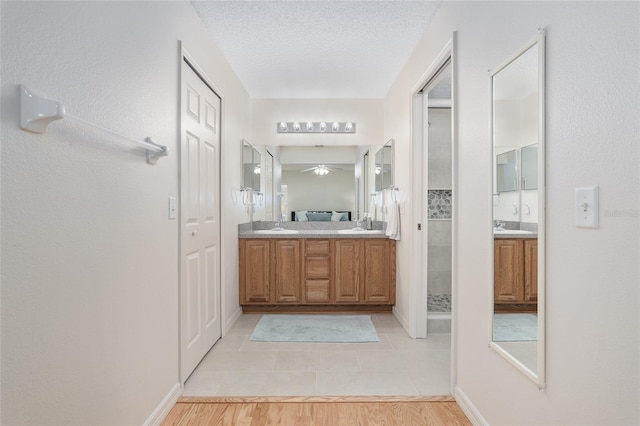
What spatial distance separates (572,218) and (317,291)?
2736 millimetres

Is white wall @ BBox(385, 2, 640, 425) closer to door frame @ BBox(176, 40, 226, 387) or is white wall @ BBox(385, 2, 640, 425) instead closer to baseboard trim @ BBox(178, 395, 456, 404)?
baseboard trim @ BBox(178, 395, 456, 404)

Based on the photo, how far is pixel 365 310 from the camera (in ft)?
11.8

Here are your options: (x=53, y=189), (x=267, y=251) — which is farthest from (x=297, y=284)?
(x=53, y=189)

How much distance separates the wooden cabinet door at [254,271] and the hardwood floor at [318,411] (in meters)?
1.59

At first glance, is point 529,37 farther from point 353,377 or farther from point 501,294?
point 353,377

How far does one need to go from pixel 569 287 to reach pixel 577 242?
151mm

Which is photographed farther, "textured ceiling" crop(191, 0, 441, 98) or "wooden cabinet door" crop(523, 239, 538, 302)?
"textured ceiling" crop(191, 0, 441, 98)

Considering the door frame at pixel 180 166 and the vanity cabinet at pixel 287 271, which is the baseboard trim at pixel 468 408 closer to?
the door frame at pixel 180 166

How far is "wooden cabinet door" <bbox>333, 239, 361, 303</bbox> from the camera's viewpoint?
11.6 feet

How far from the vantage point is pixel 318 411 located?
1.84m

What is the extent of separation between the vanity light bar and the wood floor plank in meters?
2.96

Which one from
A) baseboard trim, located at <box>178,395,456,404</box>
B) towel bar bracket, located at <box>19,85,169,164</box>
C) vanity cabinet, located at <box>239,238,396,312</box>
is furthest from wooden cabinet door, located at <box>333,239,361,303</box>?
towel bar bracket, located at <box>19,85,169,164</box>

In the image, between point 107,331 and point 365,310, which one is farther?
point 365,310

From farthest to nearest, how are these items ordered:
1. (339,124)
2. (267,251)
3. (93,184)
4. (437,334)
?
(339,124)
(267,251)
(437,334)
(93,184)
